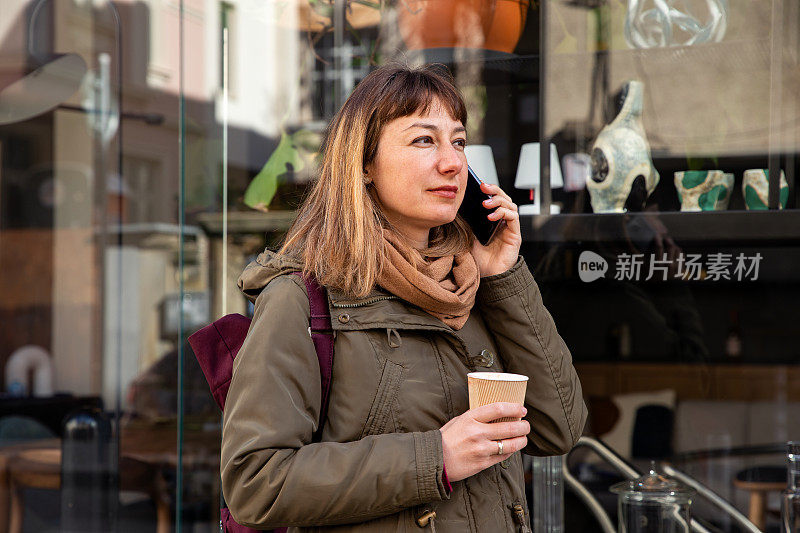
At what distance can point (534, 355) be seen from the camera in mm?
1921

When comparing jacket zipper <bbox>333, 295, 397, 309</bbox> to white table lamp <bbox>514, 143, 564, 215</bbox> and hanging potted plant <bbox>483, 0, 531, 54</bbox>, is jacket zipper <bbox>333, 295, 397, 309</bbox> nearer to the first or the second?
white table lamp <bbox>514, 143, 564, 215</bbox>

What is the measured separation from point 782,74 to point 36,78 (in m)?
3.77

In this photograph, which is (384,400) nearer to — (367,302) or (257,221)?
(367,302)

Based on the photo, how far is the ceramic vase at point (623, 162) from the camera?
10.4 ft

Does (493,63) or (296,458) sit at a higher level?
(493,63)

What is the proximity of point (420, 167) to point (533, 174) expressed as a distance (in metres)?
1.46

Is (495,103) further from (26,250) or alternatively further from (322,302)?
(26,250)

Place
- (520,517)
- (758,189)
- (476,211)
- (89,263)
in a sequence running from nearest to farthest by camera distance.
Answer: (520,517)
(476,211)
(758,189)
(89,263)

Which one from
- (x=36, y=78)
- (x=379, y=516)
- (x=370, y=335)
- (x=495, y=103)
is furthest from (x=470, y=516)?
(x=36, y=78)

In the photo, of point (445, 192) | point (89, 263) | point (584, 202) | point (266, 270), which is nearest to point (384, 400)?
point (266, 270)

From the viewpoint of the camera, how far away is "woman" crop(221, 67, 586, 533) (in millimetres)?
1613

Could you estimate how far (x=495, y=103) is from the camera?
3.34 m

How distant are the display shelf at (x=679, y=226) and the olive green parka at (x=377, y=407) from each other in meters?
1.24

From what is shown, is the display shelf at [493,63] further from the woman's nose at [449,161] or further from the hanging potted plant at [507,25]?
the woman's nose at [449,161]
